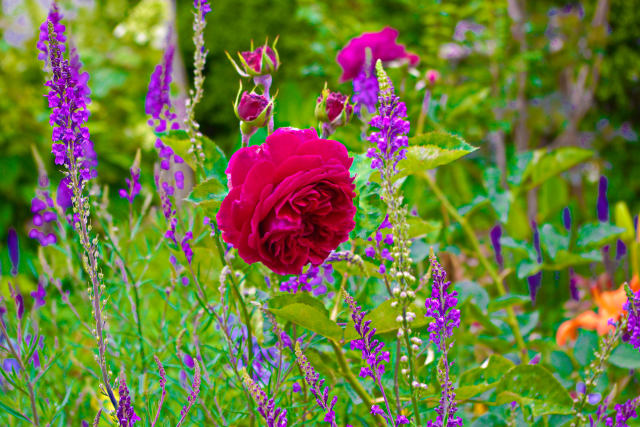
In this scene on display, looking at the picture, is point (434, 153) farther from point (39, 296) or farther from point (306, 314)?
point (39, 296)

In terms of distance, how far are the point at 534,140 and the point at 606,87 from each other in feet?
3.12

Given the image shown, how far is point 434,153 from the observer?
71 cm

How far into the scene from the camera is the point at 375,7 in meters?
3.27

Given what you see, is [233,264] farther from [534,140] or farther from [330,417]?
[534,140]

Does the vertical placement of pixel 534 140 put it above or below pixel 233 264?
above

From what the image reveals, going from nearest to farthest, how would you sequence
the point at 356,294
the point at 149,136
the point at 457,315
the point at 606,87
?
the point at 457,315 → the point at 356,294 → the point at 606,87 → the point at 149,136

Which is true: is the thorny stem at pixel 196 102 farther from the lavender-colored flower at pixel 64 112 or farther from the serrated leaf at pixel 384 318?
the serrated leaf at pixel 384 318

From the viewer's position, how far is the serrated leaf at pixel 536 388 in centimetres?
77

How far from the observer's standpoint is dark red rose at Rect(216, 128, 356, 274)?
597mm

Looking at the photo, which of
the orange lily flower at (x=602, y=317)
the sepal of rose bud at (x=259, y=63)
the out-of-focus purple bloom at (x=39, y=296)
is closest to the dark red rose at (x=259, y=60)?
the sepal of rose bud at (x=259, y=63)

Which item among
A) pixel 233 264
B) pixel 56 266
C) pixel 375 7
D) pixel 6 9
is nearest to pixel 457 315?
pixel 233 264

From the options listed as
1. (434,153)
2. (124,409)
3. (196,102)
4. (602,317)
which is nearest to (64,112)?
(196,102)

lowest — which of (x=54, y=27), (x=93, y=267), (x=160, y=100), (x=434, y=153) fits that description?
(x=93, y=267)

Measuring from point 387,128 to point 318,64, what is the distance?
77.1 inches
